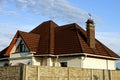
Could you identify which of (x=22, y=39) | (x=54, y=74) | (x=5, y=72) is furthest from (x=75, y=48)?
(x=5, y=72)

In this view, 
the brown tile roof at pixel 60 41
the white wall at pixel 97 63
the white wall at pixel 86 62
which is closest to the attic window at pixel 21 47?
the brown tile roof at pixel 60 41

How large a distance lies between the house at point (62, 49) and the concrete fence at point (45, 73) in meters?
5.77

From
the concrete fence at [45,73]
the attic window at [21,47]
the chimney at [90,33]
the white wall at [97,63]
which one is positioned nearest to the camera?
the concrete fence at [45,73]

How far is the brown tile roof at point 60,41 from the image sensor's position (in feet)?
88.8

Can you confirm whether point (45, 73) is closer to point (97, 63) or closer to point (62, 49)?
point (62, 49)

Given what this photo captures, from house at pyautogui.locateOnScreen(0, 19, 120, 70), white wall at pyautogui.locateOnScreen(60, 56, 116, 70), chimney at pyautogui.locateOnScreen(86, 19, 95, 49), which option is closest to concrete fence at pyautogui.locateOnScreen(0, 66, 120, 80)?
white wall at pyautogui.locateOnScreen(60, 56, 116, 70)

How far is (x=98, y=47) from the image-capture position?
2964cm

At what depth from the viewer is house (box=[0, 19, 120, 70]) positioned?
2659 centimetres

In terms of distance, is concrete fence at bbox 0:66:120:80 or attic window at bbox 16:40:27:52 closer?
concrete fence at bbox 0:66:120:80

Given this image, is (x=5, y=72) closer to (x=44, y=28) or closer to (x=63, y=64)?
(x=63, y=64)

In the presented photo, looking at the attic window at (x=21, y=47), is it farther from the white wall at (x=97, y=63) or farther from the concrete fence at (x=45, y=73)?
the concrete fence at (x=45, y=73)

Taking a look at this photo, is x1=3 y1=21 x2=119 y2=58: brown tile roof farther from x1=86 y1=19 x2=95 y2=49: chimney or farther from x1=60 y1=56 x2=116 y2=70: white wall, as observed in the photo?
x1=60 y1=56 x2=116 y2=70: white wall

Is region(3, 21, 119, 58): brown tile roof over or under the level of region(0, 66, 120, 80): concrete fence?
over

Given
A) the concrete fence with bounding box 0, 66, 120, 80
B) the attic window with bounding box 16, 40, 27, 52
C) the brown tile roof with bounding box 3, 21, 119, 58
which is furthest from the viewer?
the attic window with bounding box 16, 40, 27, 52
